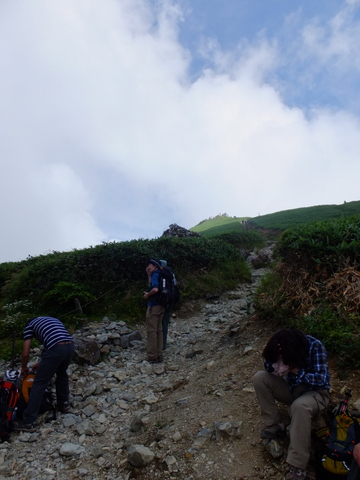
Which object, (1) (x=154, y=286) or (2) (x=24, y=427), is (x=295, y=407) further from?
(1) (x=154, y=286)

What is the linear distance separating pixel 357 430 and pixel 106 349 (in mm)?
6266

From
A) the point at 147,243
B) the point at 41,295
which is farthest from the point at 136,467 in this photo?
the point at 147,243

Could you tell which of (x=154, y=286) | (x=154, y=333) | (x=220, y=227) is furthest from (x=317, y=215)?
(x=154, y=333)

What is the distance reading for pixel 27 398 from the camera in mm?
5559

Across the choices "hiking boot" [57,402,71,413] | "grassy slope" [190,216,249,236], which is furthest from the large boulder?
"grassy slope" [190,216,249,236]

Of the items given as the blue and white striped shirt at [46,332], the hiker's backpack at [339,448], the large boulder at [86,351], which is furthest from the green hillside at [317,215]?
the hiker's backpack at [339,448]

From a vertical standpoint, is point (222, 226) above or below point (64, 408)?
above

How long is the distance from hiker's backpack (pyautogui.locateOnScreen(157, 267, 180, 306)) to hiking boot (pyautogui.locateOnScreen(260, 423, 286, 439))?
4392 mm

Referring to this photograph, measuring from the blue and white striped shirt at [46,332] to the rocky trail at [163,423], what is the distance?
4.24ft

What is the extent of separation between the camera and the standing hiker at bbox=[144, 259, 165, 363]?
26.2 feet

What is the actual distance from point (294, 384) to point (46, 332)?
401cm

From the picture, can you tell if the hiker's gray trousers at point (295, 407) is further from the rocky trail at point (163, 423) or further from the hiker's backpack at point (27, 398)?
the hiker's backpack at point (27, 398)

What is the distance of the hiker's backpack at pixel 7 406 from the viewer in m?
Result: 5.05

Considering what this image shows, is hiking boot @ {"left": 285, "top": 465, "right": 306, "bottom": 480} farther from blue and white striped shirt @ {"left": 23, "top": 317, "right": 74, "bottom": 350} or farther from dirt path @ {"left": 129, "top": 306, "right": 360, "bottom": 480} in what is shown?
blue and white striped shirt @ {"left": 23, "top": 317, "right": 74, "bottom": 350}
